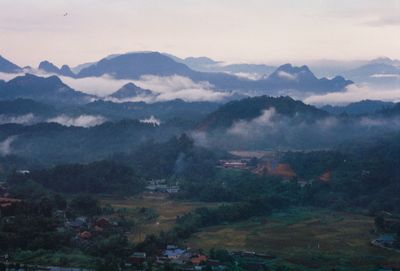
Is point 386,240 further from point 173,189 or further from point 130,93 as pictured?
point 130,93

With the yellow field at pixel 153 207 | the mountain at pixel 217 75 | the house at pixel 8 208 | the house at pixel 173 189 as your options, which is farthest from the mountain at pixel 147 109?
the house at pixel 8 208

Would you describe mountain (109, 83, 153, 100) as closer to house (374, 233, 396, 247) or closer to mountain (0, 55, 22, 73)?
mountain (0, 55, 22, 73)

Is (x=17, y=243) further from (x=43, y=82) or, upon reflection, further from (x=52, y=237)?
(x=43, y=82)

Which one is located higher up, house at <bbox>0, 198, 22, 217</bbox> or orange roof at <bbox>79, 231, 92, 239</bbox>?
house at <bbox>0, 198, 22, 217</bbox>

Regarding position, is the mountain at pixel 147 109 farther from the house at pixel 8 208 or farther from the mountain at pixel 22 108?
the house at pixel 8 208

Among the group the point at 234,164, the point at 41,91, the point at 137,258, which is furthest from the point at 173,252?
the point at 41,91

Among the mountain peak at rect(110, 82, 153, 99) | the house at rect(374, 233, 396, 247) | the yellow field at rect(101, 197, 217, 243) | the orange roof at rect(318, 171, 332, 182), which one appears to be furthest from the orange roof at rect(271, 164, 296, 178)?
the mountain peak at rect(110, 82, 153, 99)

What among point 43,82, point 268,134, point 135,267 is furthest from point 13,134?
point 43,82
